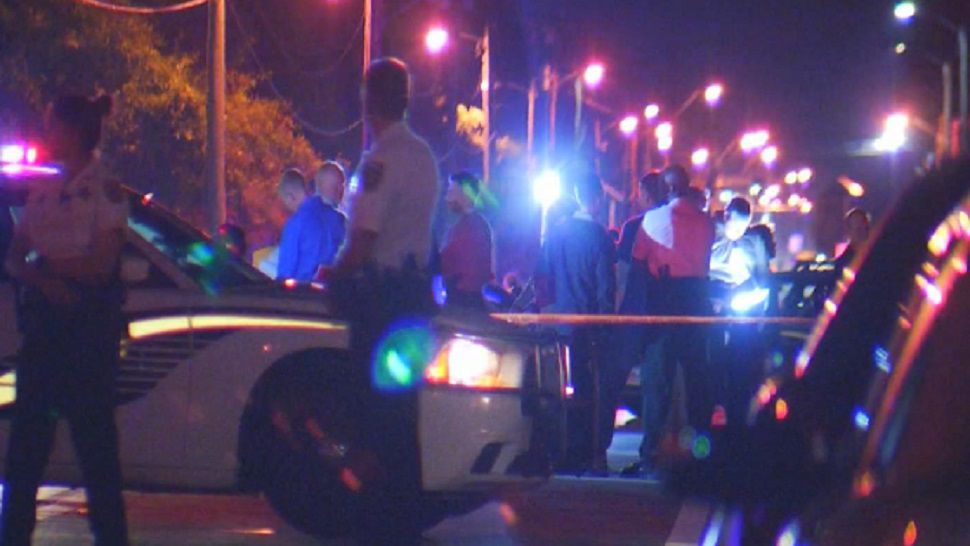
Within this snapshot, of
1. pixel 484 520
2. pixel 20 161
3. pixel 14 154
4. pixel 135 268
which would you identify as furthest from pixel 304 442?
pixel 14 154

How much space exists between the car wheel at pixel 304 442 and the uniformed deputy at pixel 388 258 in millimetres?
1090

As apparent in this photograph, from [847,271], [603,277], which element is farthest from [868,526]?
[603,277]

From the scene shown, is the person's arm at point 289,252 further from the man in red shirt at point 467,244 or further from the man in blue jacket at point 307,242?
the man in red shirt at point 467,244

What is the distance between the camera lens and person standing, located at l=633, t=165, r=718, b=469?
36.1ft

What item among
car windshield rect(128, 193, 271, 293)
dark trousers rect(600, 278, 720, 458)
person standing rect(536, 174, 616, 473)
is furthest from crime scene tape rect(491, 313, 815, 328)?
car windshield rect(128, 193, 271, 293)

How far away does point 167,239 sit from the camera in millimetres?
8258

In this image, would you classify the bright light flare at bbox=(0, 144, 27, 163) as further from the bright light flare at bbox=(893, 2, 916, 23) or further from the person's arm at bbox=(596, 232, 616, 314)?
the bright light flare at bbox=(893, 2, 916, 23)

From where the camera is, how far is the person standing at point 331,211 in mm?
11078

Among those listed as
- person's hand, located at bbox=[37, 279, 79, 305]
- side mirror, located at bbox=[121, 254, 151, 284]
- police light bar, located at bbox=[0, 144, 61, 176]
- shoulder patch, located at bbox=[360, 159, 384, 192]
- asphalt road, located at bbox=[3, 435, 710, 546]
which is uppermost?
police light bar, located at bbox=[0, 144, 61, 176]

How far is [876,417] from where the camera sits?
2.94 meters

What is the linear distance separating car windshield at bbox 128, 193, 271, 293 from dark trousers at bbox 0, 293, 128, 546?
161 centimetres

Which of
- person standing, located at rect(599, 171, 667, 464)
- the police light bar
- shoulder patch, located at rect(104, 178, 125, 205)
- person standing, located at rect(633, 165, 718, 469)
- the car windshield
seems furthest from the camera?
person standing, located at rect(633, 165, 718, 469)

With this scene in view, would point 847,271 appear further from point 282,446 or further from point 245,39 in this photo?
point 245,39

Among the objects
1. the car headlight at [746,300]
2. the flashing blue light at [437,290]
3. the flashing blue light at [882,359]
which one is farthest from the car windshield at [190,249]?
the car headlight at [746,300]
